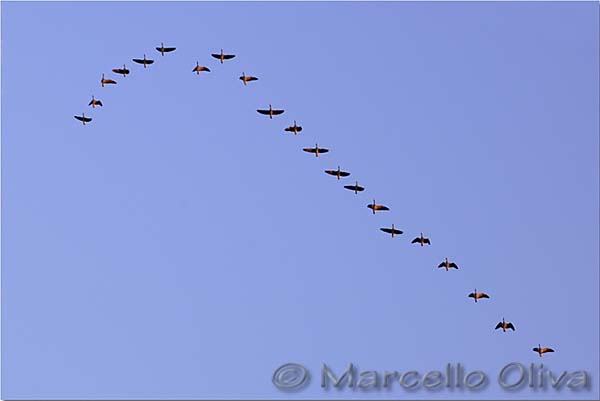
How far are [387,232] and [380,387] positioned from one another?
590 inches

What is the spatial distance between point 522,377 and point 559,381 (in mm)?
2937

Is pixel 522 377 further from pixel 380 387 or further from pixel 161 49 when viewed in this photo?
pixel 161 49

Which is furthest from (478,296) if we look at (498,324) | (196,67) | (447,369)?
(196,67)

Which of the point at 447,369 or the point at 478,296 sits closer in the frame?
the point at 447,369

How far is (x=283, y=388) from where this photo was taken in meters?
148

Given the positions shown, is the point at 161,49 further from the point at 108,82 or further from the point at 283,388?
the point at 283,388

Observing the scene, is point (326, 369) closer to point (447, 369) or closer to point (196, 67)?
point (447, 369)

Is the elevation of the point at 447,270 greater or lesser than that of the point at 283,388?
greater

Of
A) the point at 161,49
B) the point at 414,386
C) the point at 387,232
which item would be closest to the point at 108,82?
the point at 161,49

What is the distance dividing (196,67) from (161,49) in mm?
4441

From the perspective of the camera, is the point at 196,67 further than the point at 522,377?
Yes

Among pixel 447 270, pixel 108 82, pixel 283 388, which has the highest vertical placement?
pixel 108 82

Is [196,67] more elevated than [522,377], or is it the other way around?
[196,67]

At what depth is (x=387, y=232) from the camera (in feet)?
514
